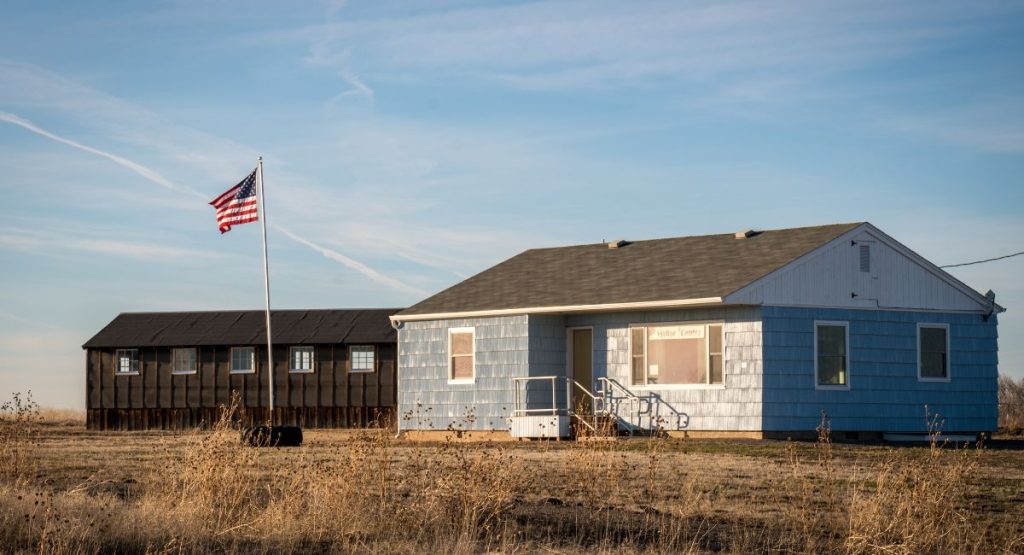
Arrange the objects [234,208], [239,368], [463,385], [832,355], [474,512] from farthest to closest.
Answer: [239,368], [234,208], [463,385], [832,355], [474,512]

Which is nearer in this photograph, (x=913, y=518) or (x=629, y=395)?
(x=913, y=518)

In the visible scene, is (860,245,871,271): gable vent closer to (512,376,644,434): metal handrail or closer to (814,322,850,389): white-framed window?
(814,322,850,389): white-framed window

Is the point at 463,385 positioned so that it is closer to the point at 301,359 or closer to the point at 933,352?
the point at 933,352

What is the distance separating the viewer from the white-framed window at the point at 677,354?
94.7ft

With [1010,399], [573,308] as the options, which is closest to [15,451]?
[573,308]

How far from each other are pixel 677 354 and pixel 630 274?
10.8 feet

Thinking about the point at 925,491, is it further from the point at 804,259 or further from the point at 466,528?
the point at 804,259

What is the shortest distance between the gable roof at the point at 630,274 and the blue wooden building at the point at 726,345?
A: 0.24ft

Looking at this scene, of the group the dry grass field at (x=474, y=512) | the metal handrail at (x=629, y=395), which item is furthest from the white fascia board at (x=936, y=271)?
the dry grass field at (x=474, y=512)

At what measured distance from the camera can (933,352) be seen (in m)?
30.6

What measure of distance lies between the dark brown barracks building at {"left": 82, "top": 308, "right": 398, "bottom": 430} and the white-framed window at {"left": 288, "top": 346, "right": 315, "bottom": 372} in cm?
3

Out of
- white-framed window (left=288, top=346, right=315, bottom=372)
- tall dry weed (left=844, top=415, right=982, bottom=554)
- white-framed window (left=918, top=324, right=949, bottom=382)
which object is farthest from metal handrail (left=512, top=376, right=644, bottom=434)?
tall dry weed (left=844, top=415, right=982, bottom=554)

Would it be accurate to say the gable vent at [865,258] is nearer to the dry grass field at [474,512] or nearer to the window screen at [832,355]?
the window screen at [832,355]

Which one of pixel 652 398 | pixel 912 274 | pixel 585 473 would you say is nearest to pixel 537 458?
pixel 585 473
